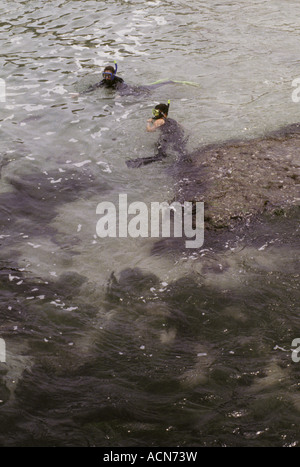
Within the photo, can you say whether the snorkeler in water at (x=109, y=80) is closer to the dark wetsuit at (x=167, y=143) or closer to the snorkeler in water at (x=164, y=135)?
the snorkeler in water at (x=164, y=135)

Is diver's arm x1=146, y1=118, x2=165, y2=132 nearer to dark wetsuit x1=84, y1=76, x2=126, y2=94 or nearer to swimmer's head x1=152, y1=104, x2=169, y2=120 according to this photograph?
swimmer's head x1=152, y1=104, x2=169, y2=120

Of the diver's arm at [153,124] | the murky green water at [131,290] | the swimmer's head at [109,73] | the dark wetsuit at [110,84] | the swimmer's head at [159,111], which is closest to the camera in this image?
the murky green water at [131,290]

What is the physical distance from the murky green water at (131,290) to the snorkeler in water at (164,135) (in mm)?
273

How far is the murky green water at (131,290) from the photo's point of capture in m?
4.56

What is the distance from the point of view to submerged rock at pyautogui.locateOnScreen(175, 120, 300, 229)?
759 cm

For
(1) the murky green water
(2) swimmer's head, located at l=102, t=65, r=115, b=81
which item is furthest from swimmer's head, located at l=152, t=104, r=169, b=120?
(2) swimmer's head, located at l=102, t=65, r=115, b=81

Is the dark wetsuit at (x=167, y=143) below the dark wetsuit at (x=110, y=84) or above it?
below

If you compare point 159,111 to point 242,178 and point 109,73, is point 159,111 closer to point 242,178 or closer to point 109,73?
point 109,73

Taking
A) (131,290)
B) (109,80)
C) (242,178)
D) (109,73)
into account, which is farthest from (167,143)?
(131,290)

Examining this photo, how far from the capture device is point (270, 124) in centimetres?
1055

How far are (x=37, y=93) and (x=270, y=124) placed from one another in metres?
6.16

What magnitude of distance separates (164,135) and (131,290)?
468 centimetres

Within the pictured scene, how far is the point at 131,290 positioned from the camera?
20.5ft

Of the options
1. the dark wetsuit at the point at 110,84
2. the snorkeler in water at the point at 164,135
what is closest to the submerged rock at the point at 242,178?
the snorkeler in water at the point at 164,135
